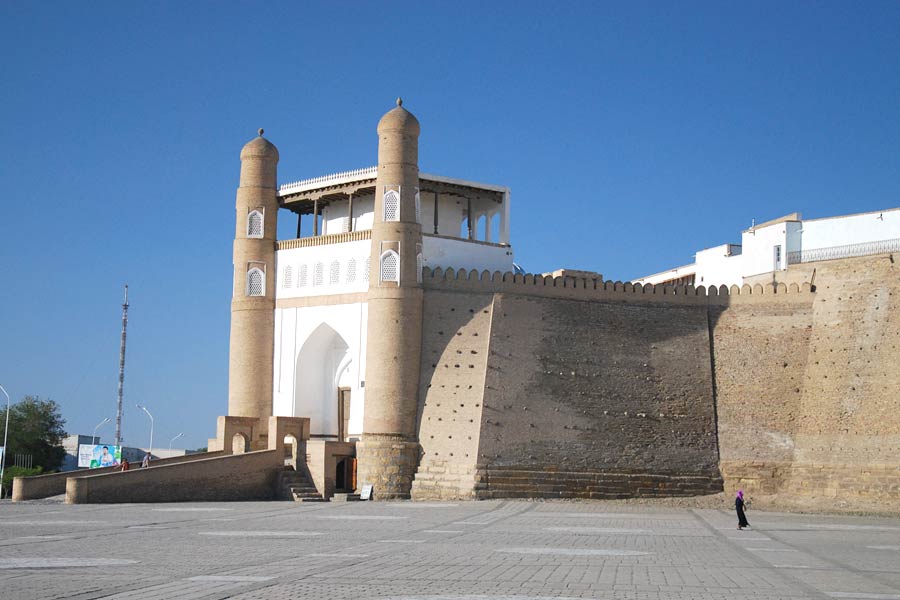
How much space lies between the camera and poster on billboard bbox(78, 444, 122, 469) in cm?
4291

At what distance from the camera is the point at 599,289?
28.3 metres

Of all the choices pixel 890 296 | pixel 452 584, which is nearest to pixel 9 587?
pixel 452 584

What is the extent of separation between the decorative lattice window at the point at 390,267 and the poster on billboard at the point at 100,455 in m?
20.0

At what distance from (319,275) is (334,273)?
49cm

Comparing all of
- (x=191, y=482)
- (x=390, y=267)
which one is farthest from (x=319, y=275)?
(x=191, y=482)

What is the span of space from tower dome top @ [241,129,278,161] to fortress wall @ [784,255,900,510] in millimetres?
14861

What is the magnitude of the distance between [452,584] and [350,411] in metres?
19.1

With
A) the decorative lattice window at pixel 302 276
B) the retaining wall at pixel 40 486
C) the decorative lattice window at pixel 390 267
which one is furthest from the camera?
the decorative lattice window at pixel 302 276

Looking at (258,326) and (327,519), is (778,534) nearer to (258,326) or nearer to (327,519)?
(327,519)

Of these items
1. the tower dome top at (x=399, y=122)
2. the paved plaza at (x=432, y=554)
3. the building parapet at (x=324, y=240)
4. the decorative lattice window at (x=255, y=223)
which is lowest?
the paved plaza at (x=432, y=554)

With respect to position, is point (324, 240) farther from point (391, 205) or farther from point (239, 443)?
point (239, 443)

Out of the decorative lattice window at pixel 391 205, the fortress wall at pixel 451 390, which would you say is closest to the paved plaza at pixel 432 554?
the fortress wall at pixel 451 390

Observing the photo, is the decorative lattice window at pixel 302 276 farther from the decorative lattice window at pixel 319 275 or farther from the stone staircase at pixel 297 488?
the stone staircase at pixel 297 488

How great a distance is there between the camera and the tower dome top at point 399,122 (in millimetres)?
27266
